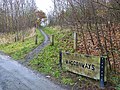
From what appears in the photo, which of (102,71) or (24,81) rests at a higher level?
(102,71)

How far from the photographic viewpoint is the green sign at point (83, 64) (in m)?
9.04

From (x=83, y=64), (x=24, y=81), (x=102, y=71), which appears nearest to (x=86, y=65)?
(x=83, y=64)

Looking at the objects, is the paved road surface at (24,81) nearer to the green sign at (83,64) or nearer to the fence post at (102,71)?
the green sign at (83,64)

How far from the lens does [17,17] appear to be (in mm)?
32969

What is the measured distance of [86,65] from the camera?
9680mm

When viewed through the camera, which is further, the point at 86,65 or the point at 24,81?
the point at 24,81

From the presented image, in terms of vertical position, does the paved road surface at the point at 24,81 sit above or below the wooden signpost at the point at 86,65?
below

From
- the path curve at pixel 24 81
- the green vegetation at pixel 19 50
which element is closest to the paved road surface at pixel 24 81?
the path curve at pixel 24 81

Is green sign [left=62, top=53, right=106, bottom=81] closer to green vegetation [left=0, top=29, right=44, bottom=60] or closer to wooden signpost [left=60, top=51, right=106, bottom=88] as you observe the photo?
wooden signpost [left=60, top=51, right=106, bottom=88]

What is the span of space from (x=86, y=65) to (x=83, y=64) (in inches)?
9.4

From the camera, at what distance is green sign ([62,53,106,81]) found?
9040 millimetres

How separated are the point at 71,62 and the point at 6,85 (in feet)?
11.1

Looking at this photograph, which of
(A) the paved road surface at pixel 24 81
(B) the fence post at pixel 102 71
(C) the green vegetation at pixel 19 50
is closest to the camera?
(B) the fence post at pixel 102 71

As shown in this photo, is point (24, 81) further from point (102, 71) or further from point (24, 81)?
point (102, 71)
